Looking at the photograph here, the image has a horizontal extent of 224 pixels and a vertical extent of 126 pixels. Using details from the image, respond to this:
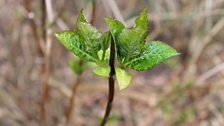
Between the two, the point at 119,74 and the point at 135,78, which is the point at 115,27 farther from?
the point at 135,78

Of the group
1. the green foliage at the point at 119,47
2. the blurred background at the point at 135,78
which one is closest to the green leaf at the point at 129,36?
the green foliage at the point at 119,47

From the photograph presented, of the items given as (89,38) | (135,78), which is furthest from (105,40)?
(135,78)

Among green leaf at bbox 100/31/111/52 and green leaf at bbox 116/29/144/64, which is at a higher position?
green leaf at bbox 100/31/111/52

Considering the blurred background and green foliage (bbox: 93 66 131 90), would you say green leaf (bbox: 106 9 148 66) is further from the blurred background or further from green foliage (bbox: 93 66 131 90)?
the blurred background

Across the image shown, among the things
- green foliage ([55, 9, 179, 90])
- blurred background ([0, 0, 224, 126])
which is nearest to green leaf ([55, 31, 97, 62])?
green foliage ([55, 9, 179, 90])

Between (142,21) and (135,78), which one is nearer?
(142,21)

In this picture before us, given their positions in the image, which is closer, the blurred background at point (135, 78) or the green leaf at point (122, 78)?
the green leaf at point (122, 78)

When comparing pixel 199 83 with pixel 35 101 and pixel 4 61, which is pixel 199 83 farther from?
pixel 4 61

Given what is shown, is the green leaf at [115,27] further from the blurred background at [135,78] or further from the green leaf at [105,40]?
the blurred background at [135,78]
